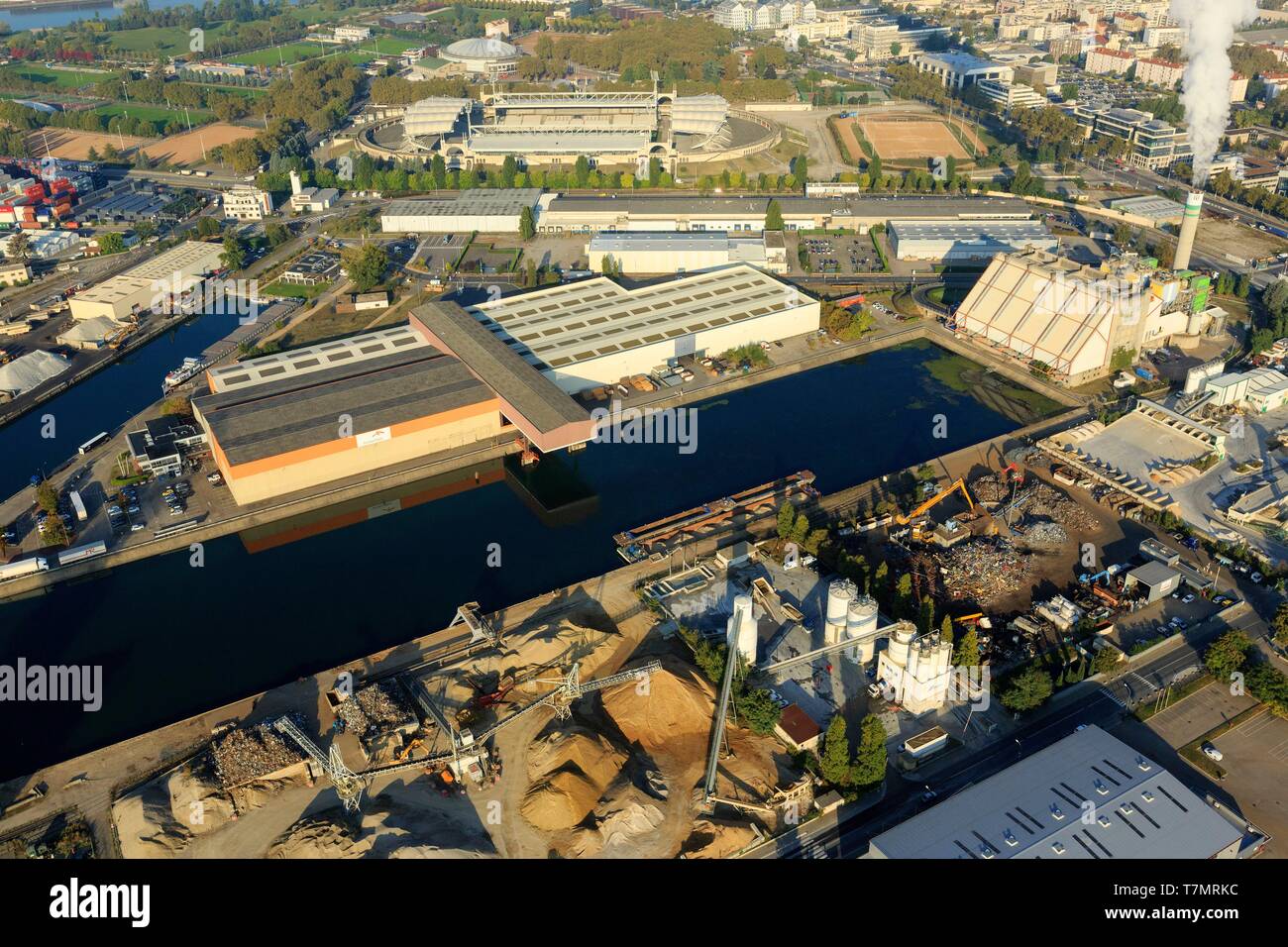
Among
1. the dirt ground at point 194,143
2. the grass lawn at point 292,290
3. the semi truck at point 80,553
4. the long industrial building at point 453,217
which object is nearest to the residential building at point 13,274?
the grass lawn at point 292,290

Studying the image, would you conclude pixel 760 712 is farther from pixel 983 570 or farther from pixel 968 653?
pixel 983 570

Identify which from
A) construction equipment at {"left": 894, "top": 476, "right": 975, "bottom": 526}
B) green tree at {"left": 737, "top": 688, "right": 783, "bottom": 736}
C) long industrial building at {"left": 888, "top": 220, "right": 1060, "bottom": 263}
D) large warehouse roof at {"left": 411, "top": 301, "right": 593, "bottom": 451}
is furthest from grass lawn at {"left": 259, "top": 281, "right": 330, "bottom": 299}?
green tree at {"left": 737, "top": 688, "right": 783, "bottom": 736}

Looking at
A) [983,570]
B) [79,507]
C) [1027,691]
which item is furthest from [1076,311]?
[79,507]

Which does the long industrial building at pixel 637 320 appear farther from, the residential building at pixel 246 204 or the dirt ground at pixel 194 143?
the dirt ground at pixel 194 143

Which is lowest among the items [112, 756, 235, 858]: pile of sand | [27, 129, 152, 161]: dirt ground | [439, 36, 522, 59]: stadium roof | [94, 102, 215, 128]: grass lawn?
[112, 756, 235, 858]: pile of sand

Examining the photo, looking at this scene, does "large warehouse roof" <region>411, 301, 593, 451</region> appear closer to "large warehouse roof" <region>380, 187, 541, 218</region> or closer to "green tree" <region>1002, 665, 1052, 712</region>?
"green tree" <region>1002, 665, 1052, 712</region>

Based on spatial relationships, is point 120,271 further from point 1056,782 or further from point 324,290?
point 1056,782
